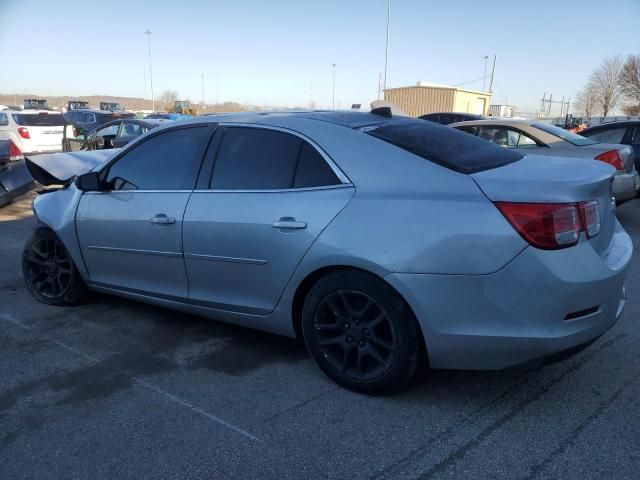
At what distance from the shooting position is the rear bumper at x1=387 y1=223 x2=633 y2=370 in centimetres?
238

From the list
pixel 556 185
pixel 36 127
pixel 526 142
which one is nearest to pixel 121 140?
pixel 36 127

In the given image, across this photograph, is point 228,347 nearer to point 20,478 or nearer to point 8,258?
point 20,478

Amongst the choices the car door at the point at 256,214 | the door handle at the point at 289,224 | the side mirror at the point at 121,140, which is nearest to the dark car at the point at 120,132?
the side mirror at the point at 121,140

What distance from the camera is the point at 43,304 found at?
4.48 meters

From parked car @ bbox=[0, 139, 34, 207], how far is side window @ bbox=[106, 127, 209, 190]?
5313 millimetres

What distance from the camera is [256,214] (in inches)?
121

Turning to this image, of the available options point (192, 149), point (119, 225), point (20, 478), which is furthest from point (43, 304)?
point (20, 478)

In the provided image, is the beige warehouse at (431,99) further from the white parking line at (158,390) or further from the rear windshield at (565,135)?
the white parking line at (158,390)

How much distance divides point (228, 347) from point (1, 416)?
136 centimetres

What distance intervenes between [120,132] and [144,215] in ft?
35.8

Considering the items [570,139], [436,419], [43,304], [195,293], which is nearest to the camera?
[436,419]

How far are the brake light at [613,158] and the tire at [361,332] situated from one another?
5629 millimetres

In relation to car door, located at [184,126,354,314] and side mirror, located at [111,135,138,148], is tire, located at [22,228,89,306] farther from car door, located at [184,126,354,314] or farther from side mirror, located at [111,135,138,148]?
side mirror, located at [111,135,138,148]

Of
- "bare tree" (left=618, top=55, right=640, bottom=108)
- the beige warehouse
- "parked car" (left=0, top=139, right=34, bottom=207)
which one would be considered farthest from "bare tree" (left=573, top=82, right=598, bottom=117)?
"parked car" (left=0, top=139, right=34, bottom=207)
